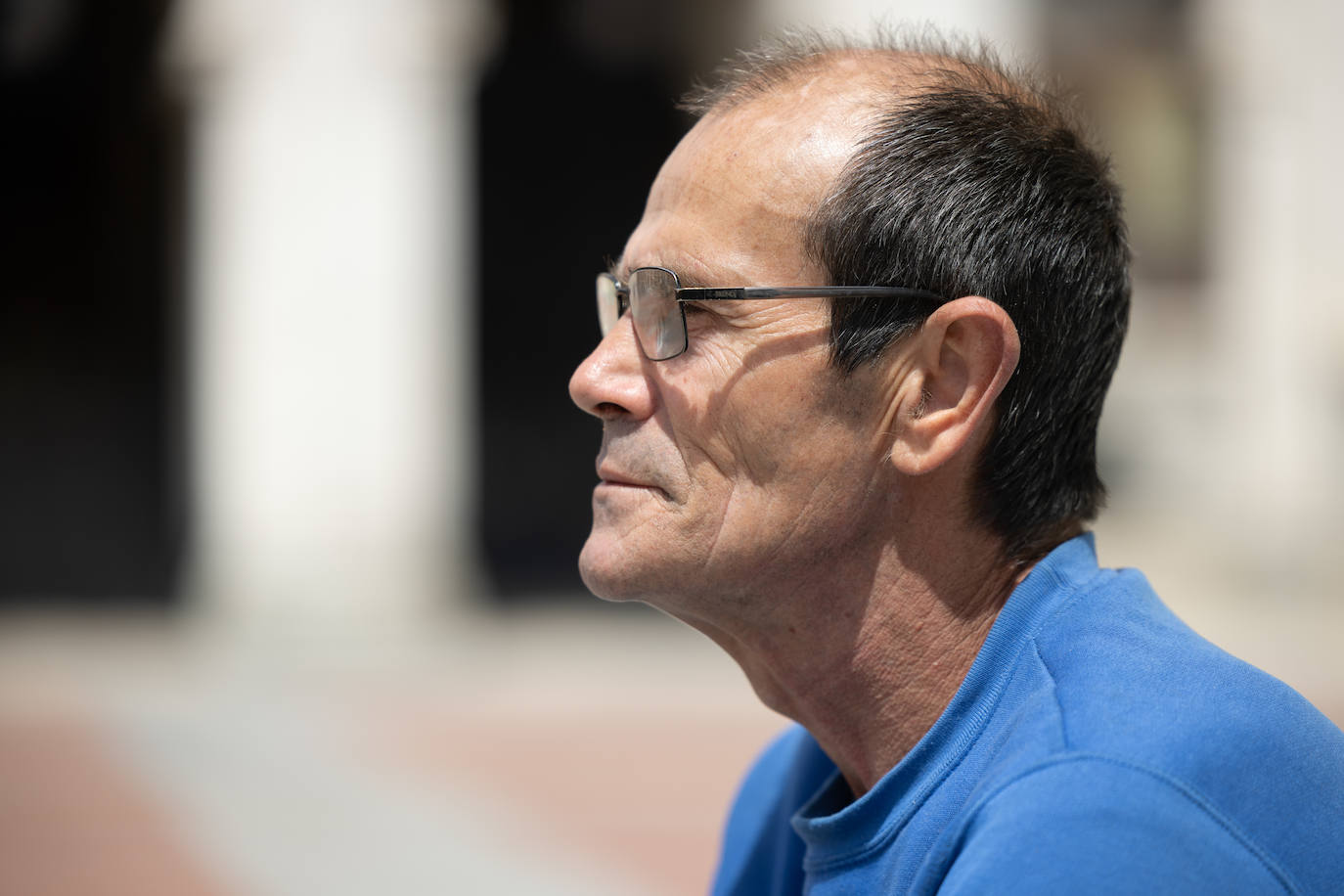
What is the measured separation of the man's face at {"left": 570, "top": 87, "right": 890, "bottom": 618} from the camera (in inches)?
65.8

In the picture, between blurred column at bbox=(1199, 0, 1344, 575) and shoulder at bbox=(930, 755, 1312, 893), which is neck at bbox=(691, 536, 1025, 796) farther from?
blurred column at bbox=(1199, 0, 1344, 575)

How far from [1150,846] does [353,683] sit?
812cm

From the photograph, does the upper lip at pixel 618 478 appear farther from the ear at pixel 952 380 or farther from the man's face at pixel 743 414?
the ear at pixel 952 380

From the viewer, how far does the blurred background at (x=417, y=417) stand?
659cm

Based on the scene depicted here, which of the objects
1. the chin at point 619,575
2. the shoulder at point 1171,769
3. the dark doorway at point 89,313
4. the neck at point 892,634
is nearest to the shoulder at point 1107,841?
the shoulder at point 1171,769

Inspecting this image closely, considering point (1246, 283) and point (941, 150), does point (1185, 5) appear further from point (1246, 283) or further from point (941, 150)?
point (941, 150)

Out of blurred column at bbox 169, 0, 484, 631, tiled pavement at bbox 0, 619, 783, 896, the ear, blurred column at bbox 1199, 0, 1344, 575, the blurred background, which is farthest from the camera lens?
blurred column at bbox 1199, 0, 1344, 575

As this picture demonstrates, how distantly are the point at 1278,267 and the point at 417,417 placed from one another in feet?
22.5

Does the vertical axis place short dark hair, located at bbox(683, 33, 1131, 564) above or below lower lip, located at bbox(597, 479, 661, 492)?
above

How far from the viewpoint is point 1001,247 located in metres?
1.65

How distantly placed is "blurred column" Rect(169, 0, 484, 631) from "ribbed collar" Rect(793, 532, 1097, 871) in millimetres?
8329

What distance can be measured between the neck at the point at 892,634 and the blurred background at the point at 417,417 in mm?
3612

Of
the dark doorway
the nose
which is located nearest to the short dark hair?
the nose

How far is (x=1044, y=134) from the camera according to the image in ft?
5.67
